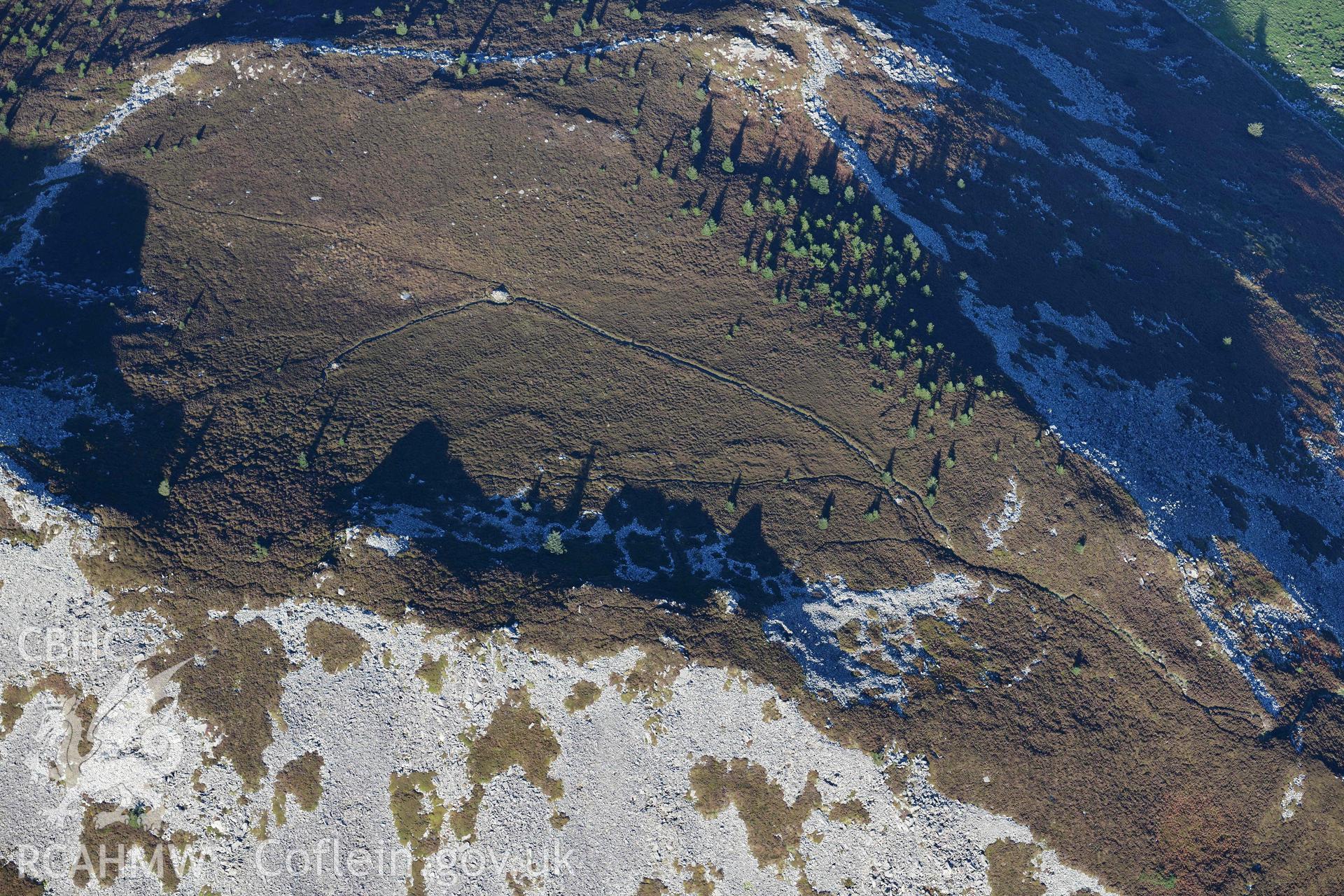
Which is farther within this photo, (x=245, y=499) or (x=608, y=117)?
(x=608, y=117)

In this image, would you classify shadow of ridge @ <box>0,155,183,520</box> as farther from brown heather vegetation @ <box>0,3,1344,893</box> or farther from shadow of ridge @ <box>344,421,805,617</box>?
shadow of ridge @ <box>344,421,805,617</box>

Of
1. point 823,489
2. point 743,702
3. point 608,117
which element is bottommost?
point 743,702

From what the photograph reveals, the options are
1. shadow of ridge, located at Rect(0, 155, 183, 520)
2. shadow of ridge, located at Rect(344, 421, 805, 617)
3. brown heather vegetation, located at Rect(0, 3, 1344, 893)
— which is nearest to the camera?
brown heather vegetation, located at Rect(0, 3, 1344, 893)

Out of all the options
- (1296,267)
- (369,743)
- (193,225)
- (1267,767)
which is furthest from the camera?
(1296,267)

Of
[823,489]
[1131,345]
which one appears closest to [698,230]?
[823,489]

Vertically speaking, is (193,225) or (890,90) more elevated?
(890,90)

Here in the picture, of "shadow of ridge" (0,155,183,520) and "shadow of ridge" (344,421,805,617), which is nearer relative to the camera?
"shadow of ridge" (344,421,805,617)

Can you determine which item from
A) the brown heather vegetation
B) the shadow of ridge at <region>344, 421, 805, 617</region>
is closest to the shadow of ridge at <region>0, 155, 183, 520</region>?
the brown heather vegetation

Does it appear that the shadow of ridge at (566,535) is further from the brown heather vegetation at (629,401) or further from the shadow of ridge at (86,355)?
the shadow of ridge at (86,355)

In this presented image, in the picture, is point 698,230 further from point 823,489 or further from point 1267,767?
point 1267,767
